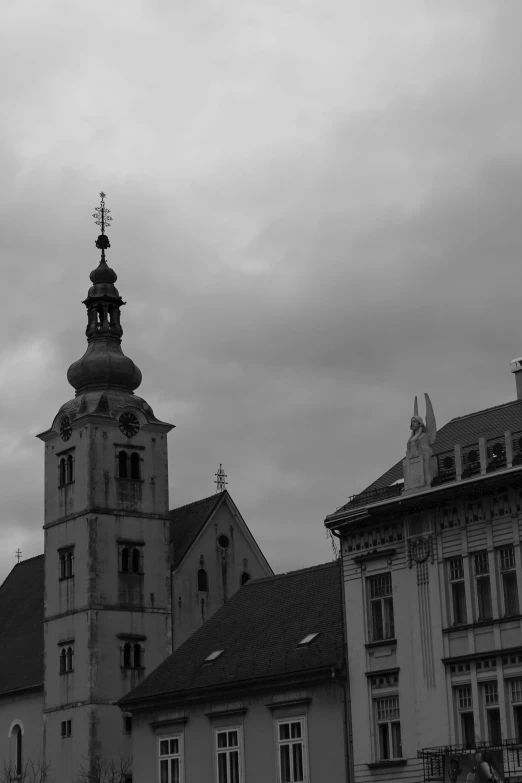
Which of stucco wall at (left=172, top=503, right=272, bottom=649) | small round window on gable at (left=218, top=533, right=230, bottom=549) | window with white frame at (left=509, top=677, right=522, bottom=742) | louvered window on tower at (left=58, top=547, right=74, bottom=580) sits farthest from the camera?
small round window on gable at (left=218, top=533, right=230, bottom=549)

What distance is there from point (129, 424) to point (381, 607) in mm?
32868

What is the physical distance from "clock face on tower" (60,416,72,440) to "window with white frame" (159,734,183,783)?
2554 cm

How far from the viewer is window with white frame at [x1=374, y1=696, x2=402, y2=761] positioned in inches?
1981

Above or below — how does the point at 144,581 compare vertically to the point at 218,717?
above

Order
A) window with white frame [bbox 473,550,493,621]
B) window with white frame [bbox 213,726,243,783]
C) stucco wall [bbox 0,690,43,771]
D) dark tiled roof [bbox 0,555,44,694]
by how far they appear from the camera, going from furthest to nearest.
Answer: dark tiled roof [bbox 0,555,44,694]
stucco wall [bbox 0,690,43,771]
window with white frame [bbox 213,726,243,783]
window with white frame [bbox 473,550,493,621]

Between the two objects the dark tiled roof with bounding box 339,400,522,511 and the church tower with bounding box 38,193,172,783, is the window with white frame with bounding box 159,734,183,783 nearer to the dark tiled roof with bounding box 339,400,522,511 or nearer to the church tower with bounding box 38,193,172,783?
the dark tiled roof with bounding box 339,400,522,511

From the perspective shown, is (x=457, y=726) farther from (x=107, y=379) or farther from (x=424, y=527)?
(x=107, y=379)

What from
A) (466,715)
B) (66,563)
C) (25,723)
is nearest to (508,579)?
(466,715)

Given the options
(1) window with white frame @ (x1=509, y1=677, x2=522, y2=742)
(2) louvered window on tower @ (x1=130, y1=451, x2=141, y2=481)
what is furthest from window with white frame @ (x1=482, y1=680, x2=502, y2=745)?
(2) louvered window on tower @ (x1=130, y1=451, x2=141, y2=481)

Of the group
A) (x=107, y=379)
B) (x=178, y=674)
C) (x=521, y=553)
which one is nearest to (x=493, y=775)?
(x=521, y=553)

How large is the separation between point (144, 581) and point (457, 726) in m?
34.1

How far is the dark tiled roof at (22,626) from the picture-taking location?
83875 millimetres

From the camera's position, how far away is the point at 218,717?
A: 57.2 meters

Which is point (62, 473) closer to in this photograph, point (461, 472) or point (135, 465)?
point (135, 465)
